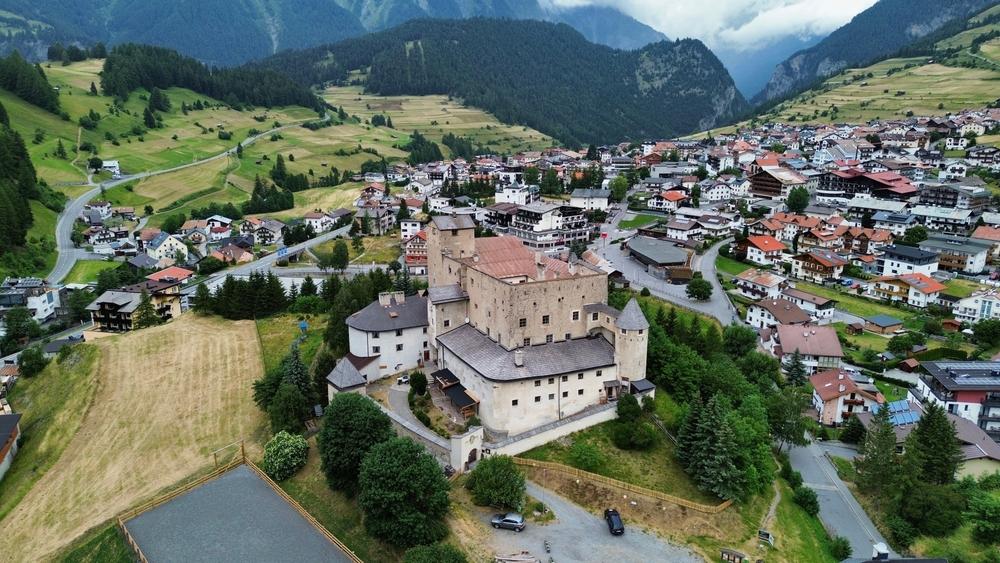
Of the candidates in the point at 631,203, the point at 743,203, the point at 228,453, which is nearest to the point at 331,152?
the point at 631,203

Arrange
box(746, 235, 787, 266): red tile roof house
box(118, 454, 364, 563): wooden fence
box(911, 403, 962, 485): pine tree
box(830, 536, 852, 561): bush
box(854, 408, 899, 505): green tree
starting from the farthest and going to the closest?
box(746, 235, 787, 266): red tile roof house → box(911, 403, 962, 485): pine tree → box(854, 408, 899, 505): green tree → box(830, 536, 852, 561): bush → box(118, 454, 364, 563): wooden fence

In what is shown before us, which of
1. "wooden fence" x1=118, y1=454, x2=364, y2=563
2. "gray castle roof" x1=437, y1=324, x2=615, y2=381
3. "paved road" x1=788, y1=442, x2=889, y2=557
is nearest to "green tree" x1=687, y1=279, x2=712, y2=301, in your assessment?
"paved road" x1=788, y1=442, x2=889, y2=557

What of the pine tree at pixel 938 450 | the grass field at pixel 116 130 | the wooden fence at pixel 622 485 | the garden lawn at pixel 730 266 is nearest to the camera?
the wooden fence at pixel 622 485

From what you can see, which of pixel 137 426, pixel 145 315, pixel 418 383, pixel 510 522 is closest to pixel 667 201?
pixel 418 383

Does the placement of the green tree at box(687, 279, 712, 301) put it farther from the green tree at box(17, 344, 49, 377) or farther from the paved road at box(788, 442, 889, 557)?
the green tree at box(17, 344, 49, 377)

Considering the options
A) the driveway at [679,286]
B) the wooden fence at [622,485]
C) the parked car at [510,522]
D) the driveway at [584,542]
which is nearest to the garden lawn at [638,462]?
the wooden fence at [622,485]

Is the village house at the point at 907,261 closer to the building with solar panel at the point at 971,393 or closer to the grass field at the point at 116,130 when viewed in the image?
the building with solar panel at the point at 971,393

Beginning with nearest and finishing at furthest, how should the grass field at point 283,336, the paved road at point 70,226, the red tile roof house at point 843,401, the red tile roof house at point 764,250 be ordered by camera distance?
the red tile roof house at point 843,401 → the grass field at point 283,336 → the red tile roof house at point 764,250 → the paved road at point 70,226
